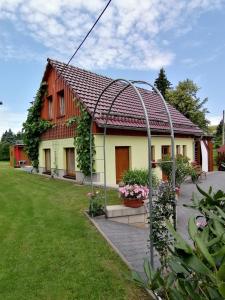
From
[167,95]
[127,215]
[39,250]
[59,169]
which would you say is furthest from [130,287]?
[167,95]

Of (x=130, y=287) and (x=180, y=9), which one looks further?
(x=180, y=9)

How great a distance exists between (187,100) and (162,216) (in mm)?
32162

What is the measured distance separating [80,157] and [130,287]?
32.7 ft

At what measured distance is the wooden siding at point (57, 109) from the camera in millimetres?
15570

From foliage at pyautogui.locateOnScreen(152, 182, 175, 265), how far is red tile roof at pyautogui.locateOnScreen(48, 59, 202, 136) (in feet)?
25.3

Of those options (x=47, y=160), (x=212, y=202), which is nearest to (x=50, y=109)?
(x=47, y=160)

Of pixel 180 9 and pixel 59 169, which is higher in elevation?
pixel 180 9

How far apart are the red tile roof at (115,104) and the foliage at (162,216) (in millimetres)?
7701

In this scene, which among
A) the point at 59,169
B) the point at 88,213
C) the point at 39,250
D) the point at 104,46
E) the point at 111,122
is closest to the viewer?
the point at 39,250

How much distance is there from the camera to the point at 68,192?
12086mm

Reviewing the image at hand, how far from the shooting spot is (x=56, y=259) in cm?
539

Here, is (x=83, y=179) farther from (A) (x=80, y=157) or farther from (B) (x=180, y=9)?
(B) (x=180, y=9)

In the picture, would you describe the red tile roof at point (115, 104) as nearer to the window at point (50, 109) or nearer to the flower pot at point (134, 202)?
the window at point (50, 109)

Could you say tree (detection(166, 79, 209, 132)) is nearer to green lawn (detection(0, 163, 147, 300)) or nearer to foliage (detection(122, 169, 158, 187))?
foliage (detection(122, 169, 158, 187))
